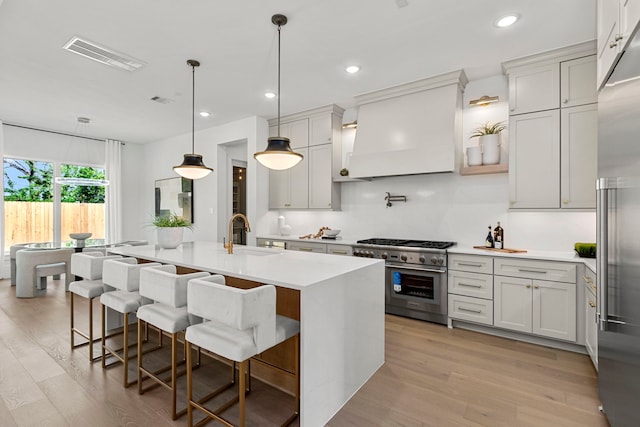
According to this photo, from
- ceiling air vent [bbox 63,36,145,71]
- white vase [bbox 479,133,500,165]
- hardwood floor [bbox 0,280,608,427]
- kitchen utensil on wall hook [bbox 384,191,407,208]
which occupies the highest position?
ceiling air vent [bbox 63,36,145,71]

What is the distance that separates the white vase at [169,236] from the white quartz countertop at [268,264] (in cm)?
9

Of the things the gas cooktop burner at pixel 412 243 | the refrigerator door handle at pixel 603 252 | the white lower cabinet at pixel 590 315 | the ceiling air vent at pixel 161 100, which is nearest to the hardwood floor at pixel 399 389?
the white lower cabinet at pixel 590 315

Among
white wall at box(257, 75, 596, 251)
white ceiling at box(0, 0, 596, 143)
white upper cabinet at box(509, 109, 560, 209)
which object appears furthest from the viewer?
white wall at box(257, 75, 596, 251)

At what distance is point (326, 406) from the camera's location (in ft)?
6.25

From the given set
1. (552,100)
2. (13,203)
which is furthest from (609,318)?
(13,203)

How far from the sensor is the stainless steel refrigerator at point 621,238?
1.39 meters

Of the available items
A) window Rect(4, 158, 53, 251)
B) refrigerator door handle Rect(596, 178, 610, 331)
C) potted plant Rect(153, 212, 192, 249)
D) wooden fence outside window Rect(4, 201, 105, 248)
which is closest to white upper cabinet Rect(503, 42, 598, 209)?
refrigerator door handle Rect(596, 178, 610, 331)

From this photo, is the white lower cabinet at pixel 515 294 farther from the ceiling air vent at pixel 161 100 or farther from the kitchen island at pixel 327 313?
the ceiling air vent at pixel 161 100

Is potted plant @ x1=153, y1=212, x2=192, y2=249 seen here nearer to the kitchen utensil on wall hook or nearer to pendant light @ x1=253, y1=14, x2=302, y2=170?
pendant light @ x1=253, y1=14, x2=302, y2=170

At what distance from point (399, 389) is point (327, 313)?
952mm

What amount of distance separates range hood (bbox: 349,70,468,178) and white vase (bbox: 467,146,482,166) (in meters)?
0.13

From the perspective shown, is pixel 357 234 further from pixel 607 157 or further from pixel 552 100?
pixel 607 157

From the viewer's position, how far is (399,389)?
2.31 m

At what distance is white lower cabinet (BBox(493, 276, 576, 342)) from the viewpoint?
2859 millimetres
